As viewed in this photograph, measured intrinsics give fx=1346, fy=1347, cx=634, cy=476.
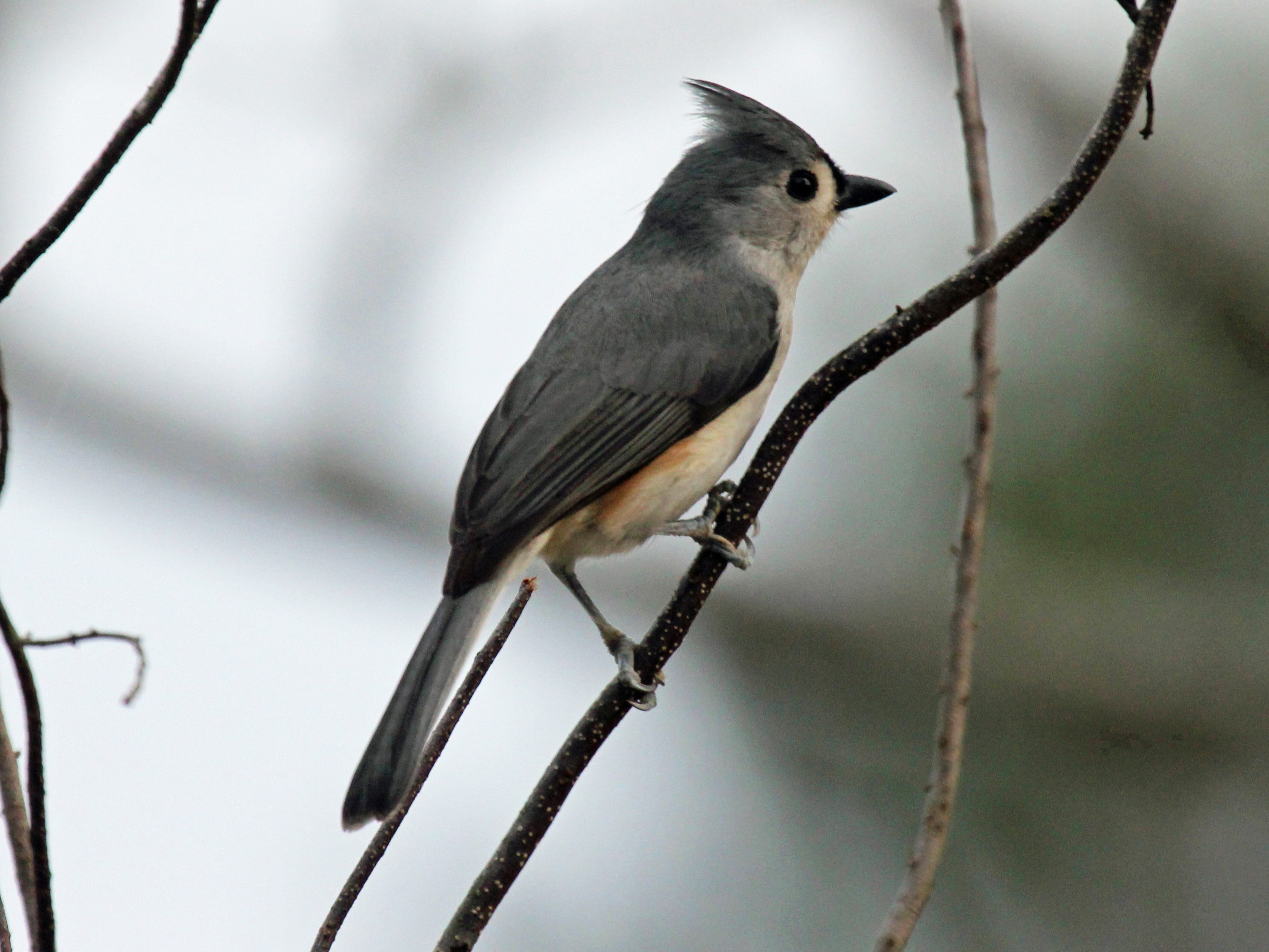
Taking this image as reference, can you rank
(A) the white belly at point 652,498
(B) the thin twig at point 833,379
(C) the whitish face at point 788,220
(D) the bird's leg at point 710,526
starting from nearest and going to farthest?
(B) the thin twig at point 833,379, (D) the bird's leg at point 710,526, (A) the white belly at point 652,498, (C) the whitish face at point 788,220

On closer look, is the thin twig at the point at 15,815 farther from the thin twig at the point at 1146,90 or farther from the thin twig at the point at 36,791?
the thin twig at the point at 1146,90

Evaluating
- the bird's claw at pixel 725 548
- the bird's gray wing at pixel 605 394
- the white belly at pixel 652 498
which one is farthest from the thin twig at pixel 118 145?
the white belly at pixel 652 498

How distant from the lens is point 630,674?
6.37ft

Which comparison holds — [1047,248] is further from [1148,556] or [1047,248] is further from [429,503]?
[429,503]

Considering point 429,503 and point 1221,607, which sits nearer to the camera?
point 1221,607

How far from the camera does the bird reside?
3.01m

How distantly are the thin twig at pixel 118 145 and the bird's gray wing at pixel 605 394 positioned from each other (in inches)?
61.0

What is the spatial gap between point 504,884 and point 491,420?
198 cm

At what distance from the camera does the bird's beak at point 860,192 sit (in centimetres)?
408

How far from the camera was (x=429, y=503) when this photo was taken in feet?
21.5

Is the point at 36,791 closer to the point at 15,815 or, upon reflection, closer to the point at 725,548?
the point at 15,815

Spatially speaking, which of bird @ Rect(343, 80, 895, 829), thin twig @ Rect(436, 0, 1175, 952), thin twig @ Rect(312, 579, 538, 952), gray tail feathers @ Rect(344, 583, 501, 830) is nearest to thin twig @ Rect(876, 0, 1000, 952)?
thin twig @ Rect(436, 0, 1175, 952)

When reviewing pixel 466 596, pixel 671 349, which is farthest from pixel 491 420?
pixel 466 596

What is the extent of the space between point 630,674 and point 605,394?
1.54 metres
